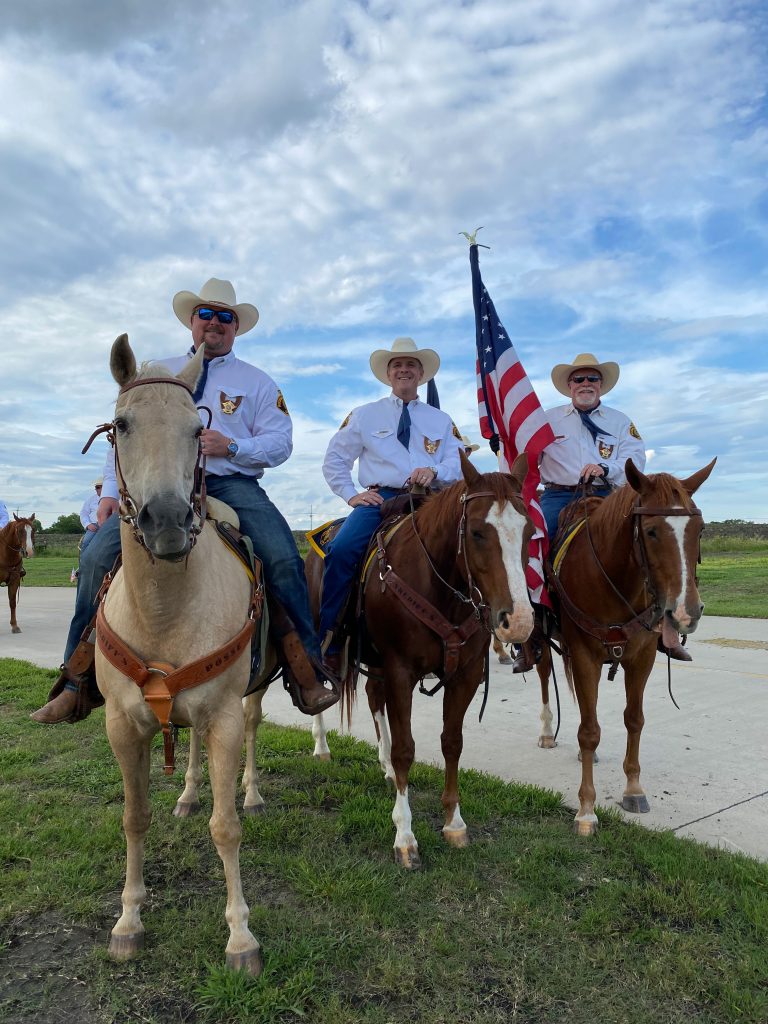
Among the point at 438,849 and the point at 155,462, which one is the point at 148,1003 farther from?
the point at 155,462

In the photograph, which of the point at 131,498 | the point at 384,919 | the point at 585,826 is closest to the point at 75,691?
the point at 131,498

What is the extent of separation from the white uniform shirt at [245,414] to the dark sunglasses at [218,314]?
0.23 m

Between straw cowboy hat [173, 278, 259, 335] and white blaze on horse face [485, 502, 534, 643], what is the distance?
7.23ft

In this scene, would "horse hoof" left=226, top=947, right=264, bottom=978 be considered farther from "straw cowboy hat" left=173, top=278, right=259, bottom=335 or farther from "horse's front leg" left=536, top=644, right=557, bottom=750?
"straw cowboy hat" left=173, top=278, right=259, bottom=335

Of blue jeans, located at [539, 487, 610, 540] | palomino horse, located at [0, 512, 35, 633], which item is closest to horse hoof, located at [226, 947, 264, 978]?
blue jeans, located at [539, 487, 610, 540]

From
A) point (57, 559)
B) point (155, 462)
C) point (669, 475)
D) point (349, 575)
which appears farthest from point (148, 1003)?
point (57, 559)

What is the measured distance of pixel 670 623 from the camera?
12.3 ft

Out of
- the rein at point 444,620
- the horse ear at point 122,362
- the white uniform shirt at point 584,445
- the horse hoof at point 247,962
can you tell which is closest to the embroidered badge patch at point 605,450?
the white uniform shirt at point 584,445

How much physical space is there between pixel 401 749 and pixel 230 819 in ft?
4.36

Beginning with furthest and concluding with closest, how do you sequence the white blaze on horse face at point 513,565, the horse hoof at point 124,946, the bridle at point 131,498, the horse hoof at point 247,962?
the white blaze on horse face at point 513,565 → the horse hoof at point 124,946 → the horse hoof at point 247,962 → the bridle at point 131,498

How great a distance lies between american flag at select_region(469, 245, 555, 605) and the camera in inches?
189

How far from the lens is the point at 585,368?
19.4ft

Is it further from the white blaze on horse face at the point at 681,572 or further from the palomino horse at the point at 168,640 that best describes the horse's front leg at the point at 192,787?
the white blaze on horse face at the point at 681,572

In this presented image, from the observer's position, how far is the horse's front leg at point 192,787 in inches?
172
